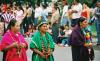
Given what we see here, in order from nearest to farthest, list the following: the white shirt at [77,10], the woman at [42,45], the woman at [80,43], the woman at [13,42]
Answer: the woman at [13,42]
the woman at [42,45]
the woman at [80,43]
the white shirt at [77,10]

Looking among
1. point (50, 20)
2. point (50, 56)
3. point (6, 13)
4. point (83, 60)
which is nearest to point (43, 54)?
point (50, 56)

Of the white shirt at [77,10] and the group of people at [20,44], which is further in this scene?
the white shirt at [77,10]

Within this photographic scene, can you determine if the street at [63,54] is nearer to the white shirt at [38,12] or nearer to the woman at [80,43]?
the woman at [80,43]

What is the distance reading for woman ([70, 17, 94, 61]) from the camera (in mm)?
10484

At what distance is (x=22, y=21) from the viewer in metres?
24.0

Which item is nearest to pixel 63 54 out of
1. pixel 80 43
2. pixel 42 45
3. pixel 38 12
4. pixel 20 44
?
pixel 80 43

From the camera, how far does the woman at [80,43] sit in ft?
34.4

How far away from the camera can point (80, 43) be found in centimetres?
1049

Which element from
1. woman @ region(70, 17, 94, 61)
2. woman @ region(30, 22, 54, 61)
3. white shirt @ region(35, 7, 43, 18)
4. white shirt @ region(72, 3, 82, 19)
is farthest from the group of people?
white shirt @ region(35, 7, 43, 18)

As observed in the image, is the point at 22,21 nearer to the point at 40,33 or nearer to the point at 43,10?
the point at 43,10

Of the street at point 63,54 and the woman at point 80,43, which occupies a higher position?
the woman at point 80,43

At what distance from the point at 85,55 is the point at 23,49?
1765 millimetres

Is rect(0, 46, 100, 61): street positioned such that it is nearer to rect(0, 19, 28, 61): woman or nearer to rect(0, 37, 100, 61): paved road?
rect(0, 37, 100, 61): paved road

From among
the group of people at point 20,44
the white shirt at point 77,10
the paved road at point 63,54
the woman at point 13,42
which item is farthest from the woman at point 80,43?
the white shirt at point 77,10
